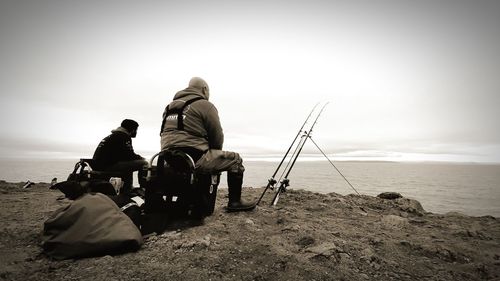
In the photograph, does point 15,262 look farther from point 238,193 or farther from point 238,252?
point 238,193

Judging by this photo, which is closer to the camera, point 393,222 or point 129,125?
point 393,222

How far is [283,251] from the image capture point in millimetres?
3049

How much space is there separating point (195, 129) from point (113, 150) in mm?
3253

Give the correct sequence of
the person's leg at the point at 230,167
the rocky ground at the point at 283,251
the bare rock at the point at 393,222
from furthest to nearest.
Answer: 1. the bare rock at the point at 393,222
2. the person's leg at the point at 230,167
3. the rocky ground at the point at 283,251

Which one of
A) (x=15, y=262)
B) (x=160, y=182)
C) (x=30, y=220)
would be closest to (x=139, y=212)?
(x=160, y=182)

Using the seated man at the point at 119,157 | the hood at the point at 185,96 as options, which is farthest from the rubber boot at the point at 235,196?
the seated man at the point at 119,157

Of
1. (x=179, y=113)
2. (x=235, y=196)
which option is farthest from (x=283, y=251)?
(x=179, y=113)

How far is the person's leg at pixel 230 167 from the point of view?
4.07 meters

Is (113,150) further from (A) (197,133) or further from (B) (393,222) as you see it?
(B) (393,222)

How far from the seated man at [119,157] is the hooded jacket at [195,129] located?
98.5 inches

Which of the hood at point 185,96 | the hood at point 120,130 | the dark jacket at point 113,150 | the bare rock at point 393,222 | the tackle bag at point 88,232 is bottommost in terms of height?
the bare rock at point 393,222

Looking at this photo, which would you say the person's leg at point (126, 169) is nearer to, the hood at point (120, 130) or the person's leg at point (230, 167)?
the hood at point (120, 130)

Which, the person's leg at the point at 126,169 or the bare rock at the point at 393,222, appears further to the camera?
the person's leg at the point at 126,169

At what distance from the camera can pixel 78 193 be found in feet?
10.9
